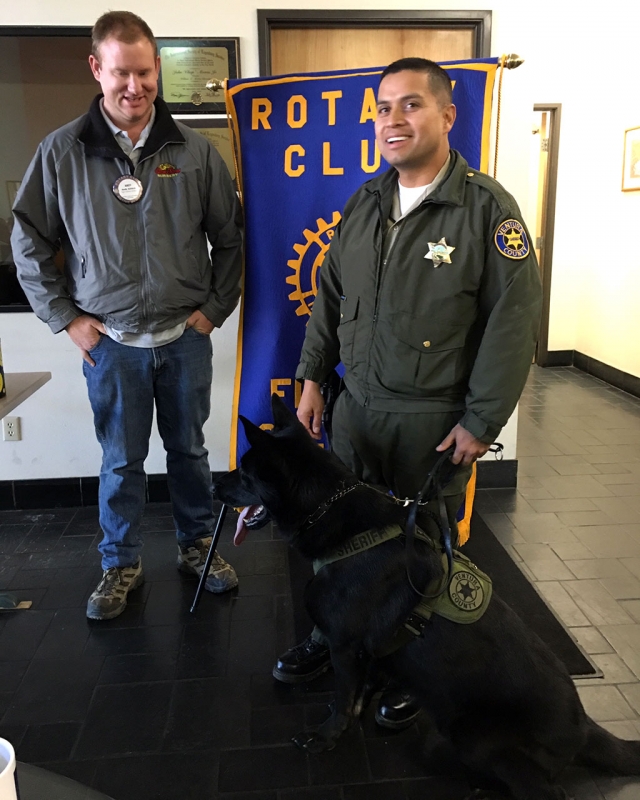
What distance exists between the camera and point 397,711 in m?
1.73

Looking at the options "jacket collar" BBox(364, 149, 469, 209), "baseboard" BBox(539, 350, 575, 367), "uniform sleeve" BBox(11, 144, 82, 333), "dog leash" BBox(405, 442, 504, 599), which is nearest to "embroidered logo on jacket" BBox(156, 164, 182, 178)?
"uniform sleeve" BBox(11, 144, 82, 333)

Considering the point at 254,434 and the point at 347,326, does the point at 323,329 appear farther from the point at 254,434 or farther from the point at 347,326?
the point at 254,434

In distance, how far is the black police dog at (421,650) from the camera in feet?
4.42

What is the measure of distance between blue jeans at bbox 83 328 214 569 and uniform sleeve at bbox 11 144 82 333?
0.18 meters

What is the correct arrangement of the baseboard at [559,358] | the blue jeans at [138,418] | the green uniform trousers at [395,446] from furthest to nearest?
the baseboard at [559,358] → the blue jeans at [138,418] → the green uniform trousers at [395,446]

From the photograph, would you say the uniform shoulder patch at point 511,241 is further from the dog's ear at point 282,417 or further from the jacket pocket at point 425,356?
the dog's ear at point 282,417

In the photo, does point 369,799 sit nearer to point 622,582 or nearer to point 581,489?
point 622,582

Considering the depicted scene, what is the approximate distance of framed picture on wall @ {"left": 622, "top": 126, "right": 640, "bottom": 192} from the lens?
5098 millimetres

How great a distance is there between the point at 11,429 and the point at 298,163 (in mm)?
1911

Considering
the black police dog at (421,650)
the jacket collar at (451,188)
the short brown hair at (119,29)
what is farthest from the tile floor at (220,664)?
the short brown hair at (119,29)

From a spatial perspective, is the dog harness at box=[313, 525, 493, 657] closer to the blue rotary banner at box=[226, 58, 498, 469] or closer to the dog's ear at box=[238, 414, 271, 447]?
the dog's ear at box=[238, 414, 271, 447]

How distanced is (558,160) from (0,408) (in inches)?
219

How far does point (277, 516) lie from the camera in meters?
1.56

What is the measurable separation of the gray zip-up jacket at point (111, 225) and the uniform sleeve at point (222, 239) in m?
0.02
